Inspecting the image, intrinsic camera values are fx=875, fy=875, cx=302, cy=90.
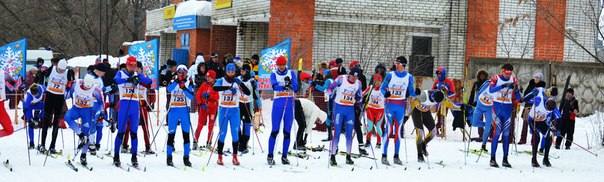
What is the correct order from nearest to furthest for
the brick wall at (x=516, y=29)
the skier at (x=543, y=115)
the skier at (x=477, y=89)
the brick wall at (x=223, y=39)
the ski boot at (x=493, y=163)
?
the ski boot at (x=493, y=163)
the skier at (x=543, y=115)
the skier at (x=477, y=89)
the brick wall at (x=516, y=29)
the brick wall at (x=223, y=39)

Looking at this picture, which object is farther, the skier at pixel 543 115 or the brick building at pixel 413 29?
the brick building at pixel 413 29

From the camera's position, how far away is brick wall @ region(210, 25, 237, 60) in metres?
34.7

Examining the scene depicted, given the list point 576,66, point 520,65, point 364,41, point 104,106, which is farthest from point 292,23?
point 104,106

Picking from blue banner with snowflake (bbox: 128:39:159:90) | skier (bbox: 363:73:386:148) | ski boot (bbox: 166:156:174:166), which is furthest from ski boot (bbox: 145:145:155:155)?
blue banner with snowflake (bbox: 128:39:159:90)

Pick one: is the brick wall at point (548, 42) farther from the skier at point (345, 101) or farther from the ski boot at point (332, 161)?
the ski boot at point (332, 161)

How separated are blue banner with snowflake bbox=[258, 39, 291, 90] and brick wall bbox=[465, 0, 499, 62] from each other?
1119 cm

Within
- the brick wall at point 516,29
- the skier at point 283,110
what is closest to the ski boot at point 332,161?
the skier at point 283,110

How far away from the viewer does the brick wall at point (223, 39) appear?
34.7m

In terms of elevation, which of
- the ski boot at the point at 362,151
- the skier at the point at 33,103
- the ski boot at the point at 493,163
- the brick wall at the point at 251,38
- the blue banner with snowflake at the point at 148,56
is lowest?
the ski boot at the point at 493,163

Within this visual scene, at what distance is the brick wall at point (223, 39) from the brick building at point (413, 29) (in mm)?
2114

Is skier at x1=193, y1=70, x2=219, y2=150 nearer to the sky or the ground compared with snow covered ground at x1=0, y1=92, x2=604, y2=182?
nearer to the sky

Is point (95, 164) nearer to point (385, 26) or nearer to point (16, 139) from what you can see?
point (16, 139)

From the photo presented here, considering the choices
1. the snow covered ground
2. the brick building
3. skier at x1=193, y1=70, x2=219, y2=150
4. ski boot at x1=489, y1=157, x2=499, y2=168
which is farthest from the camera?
the brick building

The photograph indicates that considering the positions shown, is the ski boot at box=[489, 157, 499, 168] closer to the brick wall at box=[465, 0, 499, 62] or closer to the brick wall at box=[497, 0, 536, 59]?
the brick wall at box=[465, 0, 499, 62]
